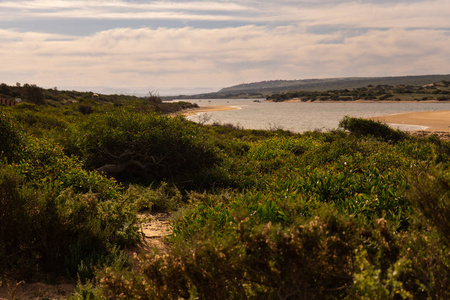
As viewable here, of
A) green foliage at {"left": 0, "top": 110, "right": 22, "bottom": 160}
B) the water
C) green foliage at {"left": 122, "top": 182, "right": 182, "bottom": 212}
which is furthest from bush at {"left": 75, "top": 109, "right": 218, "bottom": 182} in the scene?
the water

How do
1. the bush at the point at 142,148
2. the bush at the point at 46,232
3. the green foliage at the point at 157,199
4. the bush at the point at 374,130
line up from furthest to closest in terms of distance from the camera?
the bush at the point at 374,130 < the bush at the point at 142,148 < the green foliage at the point at 157,199 < the bush at the point at 46,232

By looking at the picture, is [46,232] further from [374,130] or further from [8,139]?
[374,130]

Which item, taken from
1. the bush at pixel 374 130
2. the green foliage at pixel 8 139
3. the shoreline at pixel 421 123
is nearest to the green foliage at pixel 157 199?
the green foliage at pixel 8 139

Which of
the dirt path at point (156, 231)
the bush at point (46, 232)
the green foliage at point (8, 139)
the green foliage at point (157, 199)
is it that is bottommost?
the dirt path at point (156, 231)

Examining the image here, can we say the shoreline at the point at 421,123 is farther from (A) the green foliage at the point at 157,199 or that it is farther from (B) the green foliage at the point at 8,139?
(B) the green foliage at the point at 8,139

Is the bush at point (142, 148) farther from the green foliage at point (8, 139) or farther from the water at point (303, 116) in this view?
the water at point (303, 116)

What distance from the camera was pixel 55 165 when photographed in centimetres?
895

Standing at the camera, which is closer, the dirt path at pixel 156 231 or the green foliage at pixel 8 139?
the dirt path at pixel 156 231

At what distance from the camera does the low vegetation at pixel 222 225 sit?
3.00 meters

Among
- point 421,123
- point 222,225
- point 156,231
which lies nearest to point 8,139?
point 156,231

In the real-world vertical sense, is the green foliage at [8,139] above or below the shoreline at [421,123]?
above

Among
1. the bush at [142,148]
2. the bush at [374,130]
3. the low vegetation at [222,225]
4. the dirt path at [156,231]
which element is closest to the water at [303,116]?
the bush at [374,130]

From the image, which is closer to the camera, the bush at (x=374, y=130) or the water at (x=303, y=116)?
the bush at (x=374, y=130)

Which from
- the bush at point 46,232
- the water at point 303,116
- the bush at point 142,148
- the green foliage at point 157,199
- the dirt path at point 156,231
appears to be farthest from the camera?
the water at point 303,116
